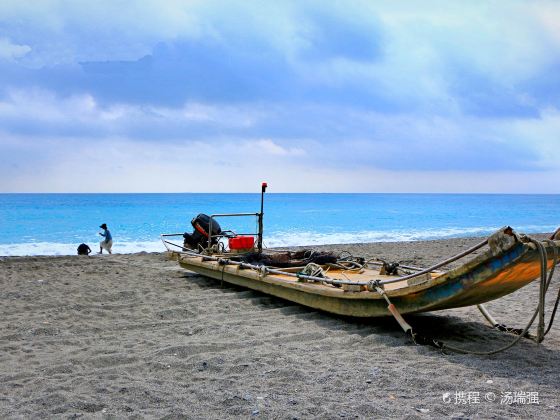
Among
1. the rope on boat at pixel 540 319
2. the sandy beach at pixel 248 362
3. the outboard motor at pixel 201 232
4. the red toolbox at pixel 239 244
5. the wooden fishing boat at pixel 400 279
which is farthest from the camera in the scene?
the outboard motor at pixel 201 232

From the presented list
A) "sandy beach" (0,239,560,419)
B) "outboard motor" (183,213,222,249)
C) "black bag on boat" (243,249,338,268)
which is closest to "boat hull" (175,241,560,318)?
"sandy beach" (0,239,560,419)

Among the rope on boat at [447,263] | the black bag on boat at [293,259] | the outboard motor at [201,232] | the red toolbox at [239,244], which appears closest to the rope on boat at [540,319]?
the rope on boat at [447,263]

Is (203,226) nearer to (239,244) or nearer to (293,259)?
(239,244)

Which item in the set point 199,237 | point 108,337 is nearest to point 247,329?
point 108,337

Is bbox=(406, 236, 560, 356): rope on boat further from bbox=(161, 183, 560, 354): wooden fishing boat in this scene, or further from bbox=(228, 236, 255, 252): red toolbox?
bbox=(228, 236, 255, 252): red toolbox

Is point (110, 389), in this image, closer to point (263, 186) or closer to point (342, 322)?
point (342, 322)

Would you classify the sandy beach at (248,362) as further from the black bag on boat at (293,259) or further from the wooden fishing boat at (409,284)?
the black bag on boat at (293,259)

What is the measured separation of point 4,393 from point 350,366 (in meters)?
2.89

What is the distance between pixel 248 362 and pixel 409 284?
1.93 meters

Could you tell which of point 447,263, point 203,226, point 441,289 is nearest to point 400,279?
point 441,289

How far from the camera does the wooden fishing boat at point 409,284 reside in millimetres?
4586

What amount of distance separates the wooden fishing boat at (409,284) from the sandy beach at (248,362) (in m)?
0.28

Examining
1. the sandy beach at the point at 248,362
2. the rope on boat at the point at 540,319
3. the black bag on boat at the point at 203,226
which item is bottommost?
the sandy beach at the point at 248,362

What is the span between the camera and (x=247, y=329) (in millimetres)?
6246
